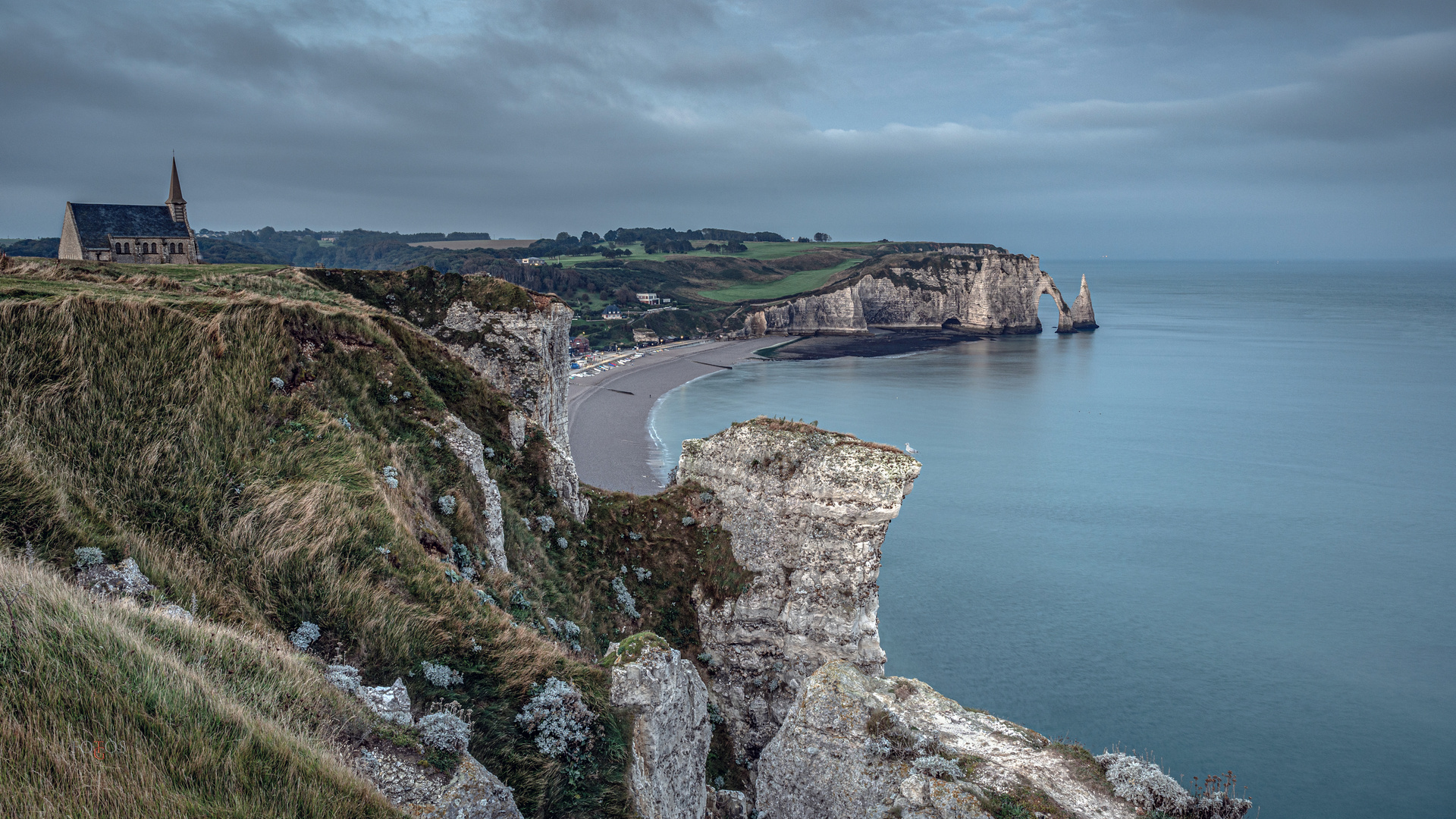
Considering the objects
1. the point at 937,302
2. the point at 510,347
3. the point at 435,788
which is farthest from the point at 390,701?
the point at 937,302

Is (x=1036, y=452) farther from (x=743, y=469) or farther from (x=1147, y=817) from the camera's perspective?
(x=1147, y=817)

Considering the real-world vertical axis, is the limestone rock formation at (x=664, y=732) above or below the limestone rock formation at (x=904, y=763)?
above

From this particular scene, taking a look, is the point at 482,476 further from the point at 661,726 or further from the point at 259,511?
the point at 661,726

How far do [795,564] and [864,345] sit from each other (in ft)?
480

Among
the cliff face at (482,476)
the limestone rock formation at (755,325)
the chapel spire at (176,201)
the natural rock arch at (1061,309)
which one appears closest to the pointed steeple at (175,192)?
the chapel spire at (176,201)

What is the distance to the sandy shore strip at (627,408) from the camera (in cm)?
6854

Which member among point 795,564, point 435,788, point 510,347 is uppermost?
point 510,347

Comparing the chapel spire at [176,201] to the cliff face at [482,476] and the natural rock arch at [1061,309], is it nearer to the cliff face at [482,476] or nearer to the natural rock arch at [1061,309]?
the cliff face at [482,476]

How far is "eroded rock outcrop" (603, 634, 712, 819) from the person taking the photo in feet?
39.4

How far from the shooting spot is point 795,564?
27938mm

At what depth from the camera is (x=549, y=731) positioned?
10.3m

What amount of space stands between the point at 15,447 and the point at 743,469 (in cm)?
2154

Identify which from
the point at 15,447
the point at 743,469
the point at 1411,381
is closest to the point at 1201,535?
the point at 743,469

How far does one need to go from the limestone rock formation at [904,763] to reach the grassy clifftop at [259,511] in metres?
7.88
